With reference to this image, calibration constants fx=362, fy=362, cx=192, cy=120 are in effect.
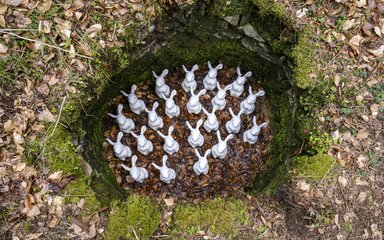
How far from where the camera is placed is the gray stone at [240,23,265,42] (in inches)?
144

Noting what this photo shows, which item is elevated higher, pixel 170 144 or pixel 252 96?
pixel 252 96

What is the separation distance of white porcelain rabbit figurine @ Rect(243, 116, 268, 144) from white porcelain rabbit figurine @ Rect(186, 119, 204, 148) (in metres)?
0.51

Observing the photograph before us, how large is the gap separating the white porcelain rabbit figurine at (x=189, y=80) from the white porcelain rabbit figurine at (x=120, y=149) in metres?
0.90

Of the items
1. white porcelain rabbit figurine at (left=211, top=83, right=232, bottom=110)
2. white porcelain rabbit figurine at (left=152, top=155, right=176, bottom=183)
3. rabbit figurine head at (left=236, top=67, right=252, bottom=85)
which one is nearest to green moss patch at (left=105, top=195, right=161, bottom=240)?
white porcelain rabbit figurine at (left=152, top=155, right=176, bottom=183)

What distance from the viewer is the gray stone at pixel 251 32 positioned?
144 inches

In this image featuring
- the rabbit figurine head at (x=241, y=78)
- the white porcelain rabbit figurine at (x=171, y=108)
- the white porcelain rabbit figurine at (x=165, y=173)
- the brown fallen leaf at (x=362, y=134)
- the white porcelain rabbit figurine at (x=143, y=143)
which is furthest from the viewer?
the rabbit figurine head at (x=241, y=78)

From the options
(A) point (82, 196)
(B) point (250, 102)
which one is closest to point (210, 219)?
(A) point (82, 196)

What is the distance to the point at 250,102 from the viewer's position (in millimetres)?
4035

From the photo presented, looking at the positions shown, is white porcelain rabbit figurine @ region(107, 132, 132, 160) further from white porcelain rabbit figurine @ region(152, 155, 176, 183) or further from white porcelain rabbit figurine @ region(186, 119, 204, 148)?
white porcelain rabbit figurine @ region(186, 119, 204, 148)

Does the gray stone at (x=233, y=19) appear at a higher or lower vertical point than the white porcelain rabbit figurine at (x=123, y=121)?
higher

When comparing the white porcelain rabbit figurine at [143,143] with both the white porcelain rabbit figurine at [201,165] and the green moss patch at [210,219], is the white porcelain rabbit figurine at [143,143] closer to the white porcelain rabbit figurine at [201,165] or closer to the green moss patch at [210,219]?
the white porcelain rabbit figurine at [201,165]

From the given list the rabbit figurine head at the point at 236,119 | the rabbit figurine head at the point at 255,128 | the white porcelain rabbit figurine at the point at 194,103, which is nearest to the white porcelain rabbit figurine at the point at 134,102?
the white porcelain rabbit figurine at the point at 194,103

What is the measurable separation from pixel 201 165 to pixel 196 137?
0.32m

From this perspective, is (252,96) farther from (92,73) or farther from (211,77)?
(92,73)
